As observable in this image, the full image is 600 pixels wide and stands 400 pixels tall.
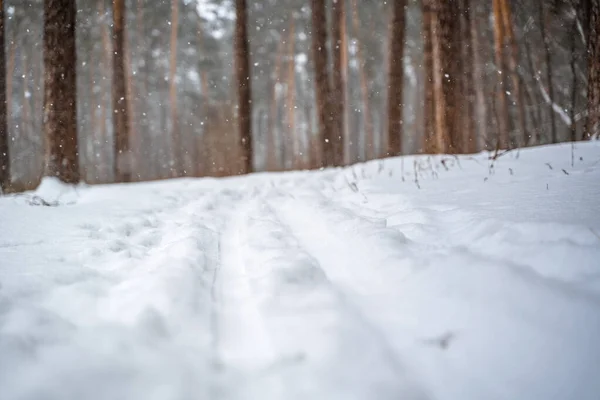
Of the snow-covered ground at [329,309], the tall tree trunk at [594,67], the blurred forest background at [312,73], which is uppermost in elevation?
the blurred forest background at [312,73]

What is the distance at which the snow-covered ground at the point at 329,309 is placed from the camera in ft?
2.43

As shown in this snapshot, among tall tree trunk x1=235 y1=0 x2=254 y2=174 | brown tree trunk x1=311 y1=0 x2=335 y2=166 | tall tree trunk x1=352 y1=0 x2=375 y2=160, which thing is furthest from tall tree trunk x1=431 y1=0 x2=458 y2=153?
tall tree trunk x1=352 y1=0 x2=375 y2=160

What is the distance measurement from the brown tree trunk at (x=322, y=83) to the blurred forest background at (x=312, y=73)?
3 centimetres

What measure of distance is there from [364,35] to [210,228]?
1918 cm

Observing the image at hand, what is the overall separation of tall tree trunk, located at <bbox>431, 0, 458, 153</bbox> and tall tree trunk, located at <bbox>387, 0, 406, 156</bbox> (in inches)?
103

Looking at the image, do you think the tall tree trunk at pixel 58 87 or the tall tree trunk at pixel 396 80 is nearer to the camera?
the tall tree trunk at pixel 58 87

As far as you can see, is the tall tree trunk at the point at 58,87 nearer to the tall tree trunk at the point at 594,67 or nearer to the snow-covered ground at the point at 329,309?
the snow-covered ground at the point at 329,309

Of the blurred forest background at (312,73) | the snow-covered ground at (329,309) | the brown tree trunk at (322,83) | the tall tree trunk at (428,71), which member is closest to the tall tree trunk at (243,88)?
the blurred forest background at (312,73)

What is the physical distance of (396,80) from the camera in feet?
26.7

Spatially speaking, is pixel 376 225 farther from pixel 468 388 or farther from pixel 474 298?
pixel 468 388

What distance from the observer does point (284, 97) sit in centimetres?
2378

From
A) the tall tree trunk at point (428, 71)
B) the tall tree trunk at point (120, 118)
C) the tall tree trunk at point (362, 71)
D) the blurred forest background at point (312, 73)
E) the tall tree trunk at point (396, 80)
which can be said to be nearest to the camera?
the tall tree trunk at point (428, 71)

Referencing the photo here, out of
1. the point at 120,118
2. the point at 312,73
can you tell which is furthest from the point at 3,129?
the point at 312,73

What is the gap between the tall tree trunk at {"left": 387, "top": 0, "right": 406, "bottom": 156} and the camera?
8023 mm
